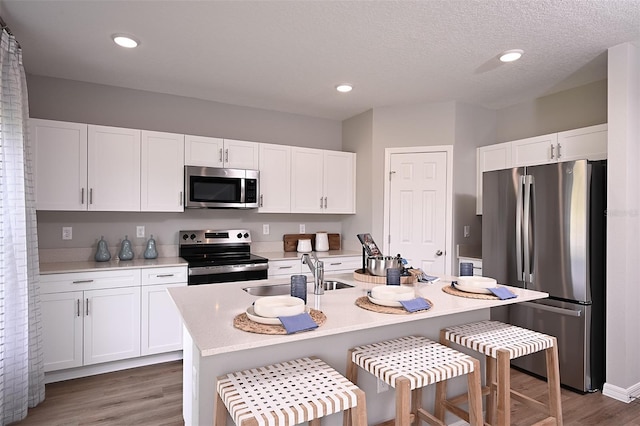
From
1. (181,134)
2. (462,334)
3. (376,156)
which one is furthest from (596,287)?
(181,134)

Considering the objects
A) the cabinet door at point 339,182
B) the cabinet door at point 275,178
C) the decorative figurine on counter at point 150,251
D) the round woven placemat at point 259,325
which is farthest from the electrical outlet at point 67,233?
the round woven placemat at point 259,325

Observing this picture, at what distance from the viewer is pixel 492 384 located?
226cm

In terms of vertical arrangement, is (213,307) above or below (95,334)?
above

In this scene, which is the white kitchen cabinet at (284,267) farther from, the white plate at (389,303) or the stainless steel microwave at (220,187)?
the white plate at (389,303)

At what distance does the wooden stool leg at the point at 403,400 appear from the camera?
158cm

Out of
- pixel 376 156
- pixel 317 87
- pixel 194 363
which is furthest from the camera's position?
pixel 376 156

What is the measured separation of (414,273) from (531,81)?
2270mm

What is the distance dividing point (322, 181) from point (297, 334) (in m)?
3.11

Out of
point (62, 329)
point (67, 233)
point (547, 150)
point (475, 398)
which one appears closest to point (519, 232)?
point (547, 150)

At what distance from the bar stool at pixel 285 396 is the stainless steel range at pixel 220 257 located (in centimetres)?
193

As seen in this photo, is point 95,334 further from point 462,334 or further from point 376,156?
point 376,156

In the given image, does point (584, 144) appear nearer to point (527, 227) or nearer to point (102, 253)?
point (527, 227)

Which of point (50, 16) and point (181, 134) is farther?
point (181, 134)

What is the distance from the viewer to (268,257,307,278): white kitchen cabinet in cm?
386
